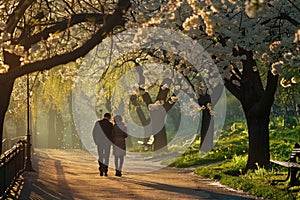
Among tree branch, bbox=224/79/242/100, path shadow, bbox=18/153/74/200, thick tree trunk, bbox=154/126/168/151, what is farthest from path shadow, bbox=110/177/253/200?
thick tree trunk, bbox=154/126/168/151

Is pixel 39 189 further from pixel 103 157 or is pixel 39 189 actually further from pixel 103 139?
pixel 103 139

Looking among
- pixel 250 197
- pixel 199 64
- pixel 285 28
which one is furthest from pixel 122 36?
pixel 250 197

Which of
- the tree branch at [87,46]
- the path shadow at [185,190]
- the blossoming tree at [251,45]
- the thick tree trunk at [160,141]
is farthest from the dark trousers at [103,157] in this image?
the thick tree trunk at [160,141]

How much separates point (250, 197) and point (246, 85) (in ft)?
19.2

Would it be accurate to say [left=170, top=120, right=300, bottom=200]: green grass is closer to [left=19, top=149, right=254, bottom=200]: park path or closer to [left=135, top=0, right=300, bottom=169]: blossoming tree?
[left=19, top=149, right=254, bottom=200]: park path

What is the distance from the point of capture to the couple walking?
75.2 ft

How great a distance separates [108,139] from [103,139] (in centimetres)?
18

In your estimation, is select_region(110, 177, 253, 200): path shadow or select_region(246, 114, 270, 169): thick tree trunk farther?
select_region(246, 114, 270, 169): thick tree trunk

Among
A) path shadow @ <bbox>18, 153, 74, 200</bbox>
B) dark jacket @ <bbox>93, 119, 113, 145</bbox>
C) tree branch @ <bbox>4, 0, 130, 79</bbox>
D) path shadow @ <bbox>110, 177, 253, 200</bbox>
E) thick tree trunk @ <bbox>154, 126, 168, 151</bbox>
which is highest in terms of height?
tree branch @ <bbox>4, 0, 130, 79</bbox>

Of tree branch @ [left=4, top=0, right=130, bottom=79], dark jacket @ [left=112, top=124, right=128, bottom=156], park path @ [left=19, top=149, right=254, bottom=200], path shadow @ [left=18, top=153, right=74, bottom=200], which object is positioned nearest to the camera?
tree branch @ [left=4, top=0, right=130, bottom=79]

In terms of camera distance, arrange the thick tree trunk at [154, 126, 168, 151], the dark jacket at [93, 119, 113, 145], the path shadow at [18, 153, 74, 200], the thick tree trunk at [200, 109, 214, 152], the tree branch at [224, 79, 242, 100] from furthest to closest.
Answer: the thick tree trunk at [154, 126, 168, 151] → the thick tree trunk at [200, 109, 214, 152] → the dark jacket at [93, 119, 113, 145] → the tree branch at [224, 79, 242, 100] → the path shadow at [18, 153, 74, 200]

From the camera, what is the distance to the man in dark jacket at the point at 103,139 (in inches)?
907

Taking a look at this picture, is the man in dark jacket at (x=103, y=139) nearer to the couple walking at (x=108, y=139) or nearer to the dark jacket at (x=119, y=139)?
the couple walking at (x=108, y=139)

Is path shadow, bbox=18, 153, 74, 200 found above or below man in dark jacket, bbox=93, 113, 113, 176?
below
